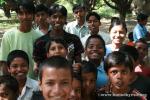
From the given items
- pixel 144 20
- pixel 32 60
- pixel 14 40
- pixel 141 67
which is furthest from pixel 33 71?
pixel 144 20

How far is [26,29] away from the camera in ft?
16.7

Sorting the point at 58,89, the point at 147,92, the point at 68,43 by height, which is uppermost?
the point at 68,43

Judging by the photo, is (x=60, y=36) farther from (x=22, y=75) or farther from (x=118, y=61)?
(x=118, y=61)

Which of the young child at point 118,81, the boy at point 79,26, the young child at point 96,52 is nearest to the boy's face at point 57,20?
the young child at point 96,52

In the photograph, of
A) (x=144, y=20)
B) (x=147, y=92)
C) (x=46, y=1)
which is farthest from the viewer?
(x=46, y=1)

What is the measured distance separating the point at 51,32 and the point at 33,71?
564 millimetres

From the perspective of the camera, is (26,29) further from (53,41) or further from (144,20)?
(144,20)

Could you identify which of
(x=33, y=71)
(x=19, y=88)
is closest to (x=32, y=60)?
(x=33, y=71)

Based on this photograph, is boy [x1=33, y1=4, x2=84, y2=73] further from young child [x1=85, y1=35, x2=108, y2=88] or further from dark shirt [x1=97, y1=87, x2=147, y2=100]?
dark shirt [x1=97, y1=87, x2=147, y2=100]

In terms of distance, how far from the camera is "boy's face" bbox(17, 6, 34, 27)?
16.6 ft

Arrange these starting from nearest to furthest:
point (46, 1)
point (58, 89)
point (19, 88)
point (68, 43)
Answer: point (58, 89) < point (19, 88) < point (68, 43) < point (46, 1)

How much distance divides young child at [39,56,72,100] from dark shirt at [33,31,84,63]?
165cm

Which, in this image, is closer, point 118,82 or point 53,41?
point 118,82

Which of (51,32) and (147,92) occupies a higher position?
(51,32)
